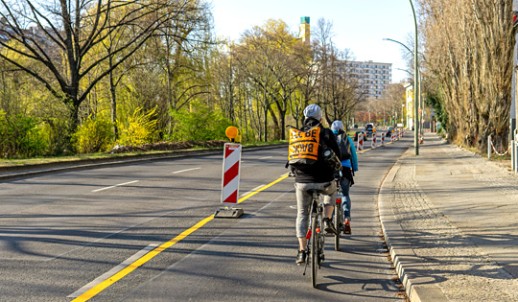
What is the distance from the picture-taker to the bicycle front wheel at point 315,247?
565 centimetres

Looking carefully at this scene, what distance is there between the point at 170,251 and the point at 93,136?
23107 millimetres

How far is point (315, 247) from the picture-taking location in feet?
18.8

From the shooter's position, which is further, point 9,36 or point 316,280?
point 9,36

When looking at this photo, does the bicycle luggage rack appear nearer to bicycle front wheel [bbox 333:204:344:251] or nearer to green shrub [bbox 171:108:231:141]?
bicycle front wheel [bbox 333:204:344:251]

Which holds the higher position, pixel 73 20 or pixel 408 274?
pixel 73 20

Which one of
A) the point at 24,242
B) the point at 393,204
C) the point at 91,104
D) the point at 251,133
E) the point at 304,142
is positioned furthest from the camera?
the point at 251,133

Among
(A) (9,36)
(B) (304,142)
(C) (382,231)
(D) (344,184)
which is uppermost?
(A) (9,36)

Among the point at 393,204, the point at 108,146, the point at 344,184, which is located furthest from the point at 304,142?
the point at 108,146

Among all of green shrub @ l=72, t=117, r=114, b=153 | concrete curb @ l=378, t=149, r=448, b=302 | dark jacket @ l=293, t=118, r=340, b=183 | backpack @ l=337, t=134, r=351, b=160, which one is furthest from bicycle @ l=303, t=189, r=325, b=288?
green shrub @ l=72, t=117, r=114, b=153

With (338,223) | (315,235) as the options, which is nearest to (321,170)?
(315,235)

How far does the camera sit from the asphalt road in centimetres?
552

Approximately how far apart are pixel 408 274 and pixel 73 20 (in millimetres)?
28088

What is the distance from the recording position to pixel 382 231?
8.80m

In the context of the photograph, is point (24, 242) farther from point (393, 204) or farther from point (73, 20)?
point (73, 20)
